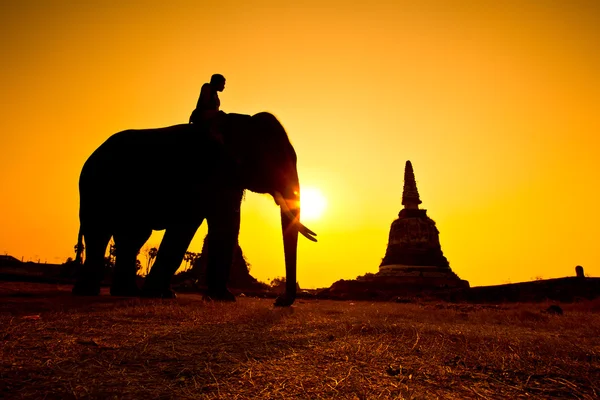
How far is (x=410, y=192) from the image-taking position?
44.5 metres

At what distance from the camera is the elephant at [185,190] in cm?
894

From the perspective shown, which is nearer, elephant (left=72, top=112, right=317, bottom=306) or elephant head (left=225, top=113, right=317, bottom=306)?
elephant head (left=225, top=113, right=317, bottom=306)

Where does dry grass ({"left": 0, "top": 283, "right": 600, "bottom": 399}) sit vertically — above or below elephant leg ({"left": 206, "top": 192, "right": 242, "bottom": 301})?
below

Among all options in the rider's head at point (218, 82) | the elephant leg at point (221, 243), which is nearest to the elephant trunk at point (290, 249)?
the elephant leg at point (221, 243)

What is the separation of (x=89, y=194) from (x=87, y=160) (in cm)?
97

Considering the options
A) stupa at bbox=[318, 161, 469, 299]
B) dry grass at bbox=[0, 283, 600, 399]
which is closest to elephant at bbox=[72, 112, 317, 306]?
dry grass at bbox=[0, 283, 600, 399]

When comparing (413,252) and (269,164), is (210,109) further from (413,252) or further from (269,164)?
(413,252)

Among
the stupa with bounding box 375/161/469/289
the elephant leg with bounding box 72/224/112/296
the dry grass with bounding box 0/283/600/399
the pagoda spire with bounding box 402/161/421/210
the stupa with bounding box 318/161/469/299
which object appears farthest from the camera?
the pagoda spire with bounding box 402/161/421/210

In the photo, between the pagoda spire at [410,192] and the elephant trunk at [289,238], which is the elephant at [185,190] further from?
the pagoda spire at [410,192]

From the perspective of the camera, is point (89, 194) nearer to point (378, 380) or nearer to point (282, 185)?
point (282, 185)

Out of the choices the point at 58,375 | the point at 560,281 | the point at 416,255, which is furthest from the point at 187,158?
the point at 416,255

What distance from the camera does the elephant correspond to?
894cm

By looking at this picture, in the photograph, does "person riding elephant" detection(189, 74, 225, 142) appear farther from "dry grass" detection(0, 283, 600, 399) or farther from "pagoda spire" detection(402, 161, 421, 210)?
"pagoda spire" detection(402, 161, 421, 210)

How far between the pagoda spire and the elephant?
121 ft
